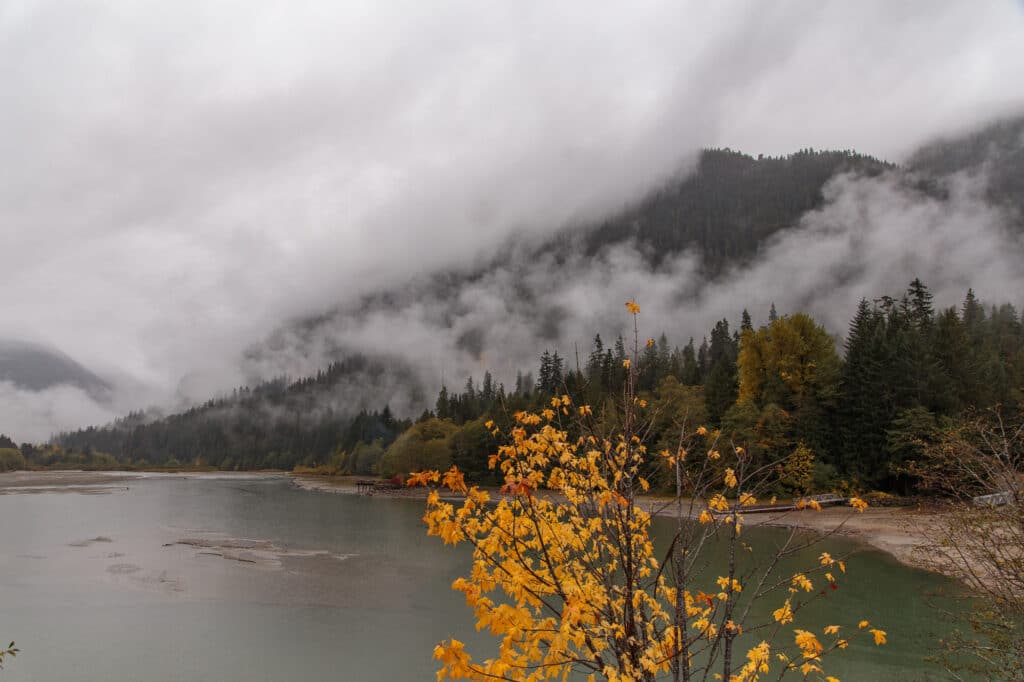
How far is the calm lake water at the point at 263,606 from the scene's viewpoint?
56.1 feet

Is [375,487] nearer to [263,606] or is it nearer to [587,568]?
[263,606]

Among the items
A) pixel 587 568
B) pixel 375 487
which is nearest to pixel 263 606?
pixel 587 568

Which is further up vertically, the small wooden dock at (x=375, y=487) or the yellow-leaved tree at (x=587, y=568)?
the yellow-leaved tree at (x=587, y=568)

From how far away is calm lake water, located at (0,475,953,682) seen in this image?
17109mm

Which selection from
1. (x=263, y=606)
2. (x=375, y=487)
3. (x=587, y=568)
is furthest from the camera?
(x=375, y=487)

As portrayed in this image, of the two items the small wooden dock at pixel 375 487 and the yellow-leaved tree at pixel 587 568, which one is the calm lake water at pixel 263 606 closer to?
the yellow-leaved tree at pixel 587 568

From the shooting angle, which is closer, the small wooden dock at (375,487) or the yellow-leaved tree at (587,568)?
the yellow-leaved tree at (587,568)

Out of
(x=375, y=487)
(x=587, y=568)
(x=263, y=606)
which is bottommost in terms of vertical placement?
(x=375, y=487)

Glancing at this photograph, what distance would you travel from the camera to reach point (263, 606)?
2330cm

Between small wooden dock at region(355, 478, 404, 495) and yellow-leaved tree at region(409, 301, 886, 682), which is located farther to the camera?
small wooden dock at region(355, 478, 404, 495)

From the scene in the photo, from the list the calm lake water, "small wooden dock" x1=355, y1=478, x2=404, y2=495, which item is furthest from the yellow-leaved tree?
"small wooden dock" x1=355, y1=478, x2=404, y2=495

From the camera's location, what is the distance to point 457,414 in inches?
4316

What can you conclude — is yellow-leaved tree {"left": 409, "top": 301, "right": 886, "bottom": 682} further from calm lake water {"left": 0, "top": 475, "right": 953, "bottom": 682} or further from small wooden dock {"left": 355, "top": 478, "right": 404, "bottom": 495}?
small wooden dock {"left": 355, "top": 478, "right": 404, "bottom": 495}

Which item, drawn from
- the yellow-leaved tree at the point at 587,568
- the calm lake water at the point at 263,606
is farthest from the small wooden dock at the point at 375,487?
the yellow-leaved tree at the point at 587,568
